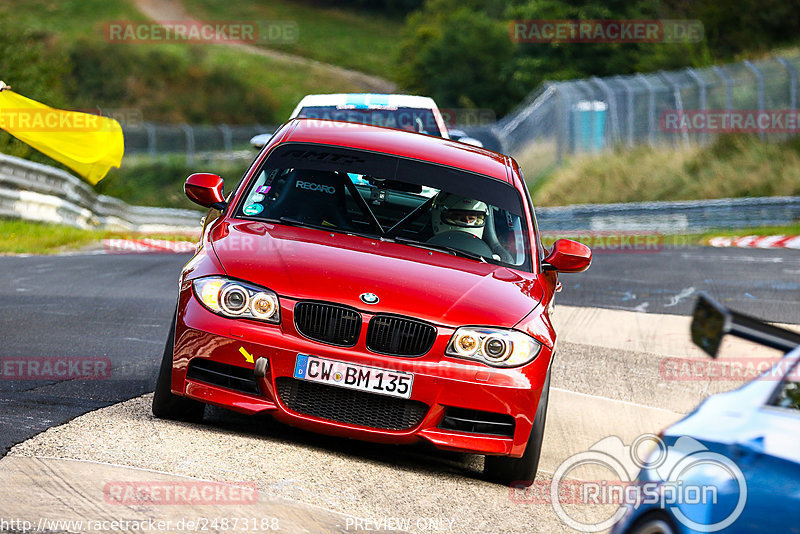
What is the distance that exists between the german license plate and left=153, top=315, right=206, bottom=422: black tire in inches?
28.0

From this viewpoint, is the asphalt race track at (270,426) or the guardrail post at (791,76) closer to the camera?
the asphalt race track at (270,426)

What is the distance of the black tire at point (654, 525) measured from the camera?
11.5ft

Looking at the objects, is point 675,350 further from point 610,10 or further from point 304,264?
point 610,10

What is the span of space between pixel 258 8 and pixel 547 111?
96.2m

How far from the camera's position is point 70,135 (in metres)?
8.40

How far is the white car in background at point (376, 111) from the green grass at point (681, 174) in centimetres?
1431

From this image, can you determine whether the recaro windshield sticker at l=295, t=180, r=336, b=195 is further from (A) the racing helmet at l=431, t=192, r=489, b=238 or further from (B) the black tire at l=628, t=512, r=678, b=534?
(B) the black tire at l=628, t=512, r=678, b=534

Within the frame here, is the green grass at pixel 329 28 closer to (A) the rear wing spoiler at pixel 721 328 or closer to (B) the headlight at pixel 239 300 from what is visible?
(B) the headlight at pixel 239 300

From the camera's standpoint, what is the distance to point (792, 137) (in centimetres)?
2697

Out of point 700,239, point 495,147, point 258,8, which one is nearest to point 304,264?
point 700,239

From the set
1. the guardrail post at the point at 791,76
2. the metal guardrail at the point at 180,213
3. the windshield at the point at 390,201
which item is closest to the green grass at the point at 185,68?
the metal guardrail at the point at 180,213

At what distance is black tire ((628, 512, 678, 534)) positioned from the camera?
3496 mm

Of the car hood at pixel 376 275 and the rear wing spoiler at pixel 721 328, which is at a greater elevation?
the rear wing spoiler at pixel 721 328

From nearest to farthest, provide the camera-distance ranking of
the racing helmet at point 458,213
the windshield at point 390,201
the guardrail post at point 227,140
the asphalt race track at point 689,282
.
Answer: the windshield at point 390,201 < the racing helmet at point 458,213 < the asphalt race track at point 689,282 < the guardrail post at point 227,140
